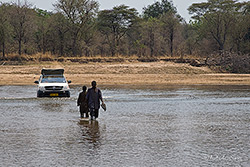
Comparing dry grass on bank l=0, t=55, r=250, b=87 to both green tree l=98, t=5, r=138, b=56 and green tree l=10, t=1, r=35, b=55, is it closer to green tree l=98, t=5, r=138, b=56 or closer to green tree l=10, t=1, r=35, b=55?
green tree l=10, t=1, r=35, b=55

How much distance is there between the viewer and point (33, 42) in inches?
2206

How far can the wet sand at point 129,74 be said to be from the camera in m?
35.5

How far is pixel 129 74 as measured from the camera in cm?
3966

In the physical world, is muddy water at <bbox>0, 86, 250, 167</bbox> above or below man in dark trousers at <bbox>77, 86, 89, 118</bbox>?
below

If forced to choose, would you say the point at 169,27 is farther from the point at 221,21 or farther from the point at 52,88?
the point at 52,88

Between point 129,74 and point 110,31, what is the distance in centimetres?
2365

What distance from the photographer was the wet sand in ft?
116

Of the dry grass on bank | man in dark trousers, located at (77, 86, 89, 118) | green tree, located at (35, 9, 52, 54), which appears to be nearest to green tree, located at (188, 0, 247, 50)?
the dry grass on bank

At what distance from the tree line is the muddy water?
28.8 metres

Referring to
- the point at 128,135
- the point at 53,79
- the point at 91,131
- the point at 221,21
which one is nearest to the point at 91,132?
the point at 91,131

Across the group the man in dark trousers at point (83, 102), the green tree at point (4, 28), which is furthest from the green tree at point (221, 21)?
the man in dark trousers at point (83, 102)

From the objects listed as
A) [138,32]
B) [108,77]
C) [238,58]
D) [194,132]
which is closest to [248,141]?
[194,132]

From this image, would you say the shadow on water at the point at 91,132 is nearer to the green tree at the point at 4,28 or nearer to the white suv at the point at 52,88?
the white suv at the point at 52,88

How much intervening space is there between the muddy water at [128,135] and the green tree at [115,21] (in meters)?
39.6
